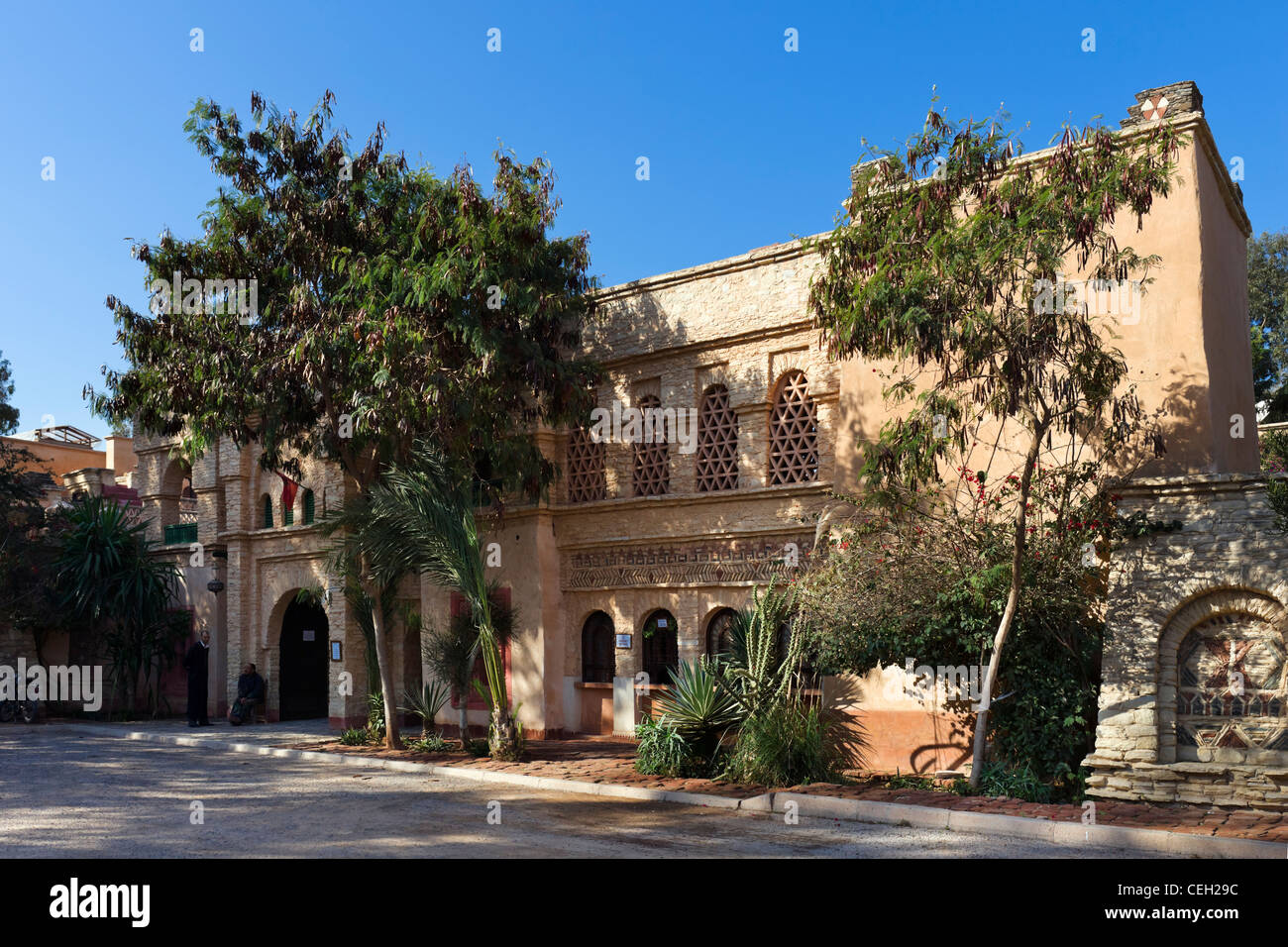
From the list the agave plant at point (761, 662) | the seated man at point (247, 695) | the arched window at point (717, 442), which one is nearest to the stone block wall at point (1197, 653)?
the agave plant at point (761, 662)

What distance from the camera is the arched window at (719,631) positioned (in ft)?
56.4

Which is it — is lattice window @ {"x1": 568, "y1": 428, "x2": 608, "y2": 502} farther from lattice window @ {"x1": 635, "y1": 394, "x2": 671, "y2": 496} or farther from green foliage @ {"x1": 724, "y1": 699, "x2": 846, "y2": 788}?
green foliage @ {"x1": 724, "y1": 699, "x2": 846, "y2": 788}

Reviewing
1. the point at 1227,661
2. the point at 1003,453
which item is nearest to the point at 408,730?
the point at 1003,453

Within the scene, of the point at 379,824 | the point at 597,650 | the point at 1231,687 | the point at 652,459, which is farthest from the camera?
the point at 597,650

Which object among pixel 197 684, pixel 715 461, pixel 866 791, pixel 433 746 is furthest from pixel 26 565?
pixel 866 791

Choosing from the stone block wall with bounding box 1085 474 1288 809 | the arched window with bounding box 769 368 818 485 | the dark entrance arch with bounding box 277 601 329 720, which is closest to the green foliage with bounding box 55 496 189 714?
the dark entrance arch with bounding box 277 601 329 720

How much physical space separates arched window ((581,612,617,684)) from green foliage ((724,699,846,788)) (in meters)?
5.82

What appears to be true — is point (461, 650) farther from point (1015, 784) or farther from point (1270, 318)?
point (1270, 318)

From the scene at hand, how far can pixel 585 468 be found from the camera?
19.2m

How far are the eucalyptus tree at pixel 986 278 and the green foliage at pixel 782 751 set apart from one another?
5.89 feet

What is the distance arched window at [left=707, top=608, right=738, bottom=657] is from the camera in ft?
56.4

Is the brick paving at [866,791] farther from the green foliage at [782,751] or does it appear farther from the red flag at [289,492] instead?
the red flag at [289,492]

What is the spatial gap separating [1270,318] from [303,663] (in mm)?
30535
